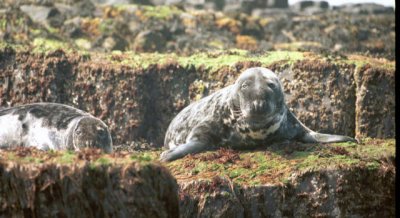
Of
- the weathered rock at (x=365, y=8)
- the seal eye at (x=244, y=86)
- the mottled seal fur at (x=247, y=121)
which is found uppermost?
the weathered rock at (x=365, y=8)

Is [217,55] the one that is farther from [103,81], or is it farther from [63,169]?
[63,169]

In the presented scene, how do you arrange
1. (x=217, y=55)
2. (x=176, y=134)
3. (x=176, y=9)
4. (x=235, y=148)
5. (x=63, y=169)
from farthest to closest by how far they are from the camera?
1. (x=176, y=9)
2. (x=217, y=55)
3. (x=176, y=134)
4. (x=235, y=148)
5. (x=63, y=169)

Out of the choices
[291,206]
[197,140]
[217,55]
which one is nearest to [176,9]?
[217,55]

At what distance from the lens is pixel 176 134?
13984mm

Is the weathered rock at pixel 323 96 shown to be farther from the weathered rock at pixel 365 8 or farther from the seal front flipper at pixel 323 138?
the weathered rock at pixel 365 8

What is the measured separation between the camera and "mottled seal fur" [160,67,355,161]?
1229cm

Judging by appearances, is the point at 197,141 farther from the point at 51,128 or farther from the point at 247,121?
the point at 51,128

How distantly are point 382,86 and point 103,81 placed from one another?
14.2 feet

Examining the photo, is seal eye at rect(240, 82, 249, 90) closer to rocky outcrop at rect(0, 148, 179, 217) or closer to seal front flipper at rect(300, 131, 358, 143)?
seal front flipper at rect(300, 131, 358, 143)

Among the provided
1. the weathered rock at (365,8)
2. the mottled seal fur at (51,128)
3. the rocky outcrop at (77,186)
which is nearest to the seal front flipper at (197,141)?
the mottled seal fur at (51,128)

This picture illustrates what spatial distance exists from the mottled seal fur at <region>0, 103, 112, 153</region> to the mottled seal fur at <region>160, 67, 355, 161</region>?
1.06 metres

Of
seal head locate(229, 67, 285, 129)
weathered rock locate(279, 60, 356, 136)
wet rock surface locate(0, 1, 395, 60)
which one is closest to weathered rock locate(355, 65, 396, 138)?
weathered rock locate(279, 60, 356, 136)

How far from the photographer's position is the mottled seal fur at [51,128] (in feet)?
37.7

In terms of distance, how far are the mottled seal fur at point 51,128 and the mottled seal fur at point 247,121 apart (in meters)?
1.06
